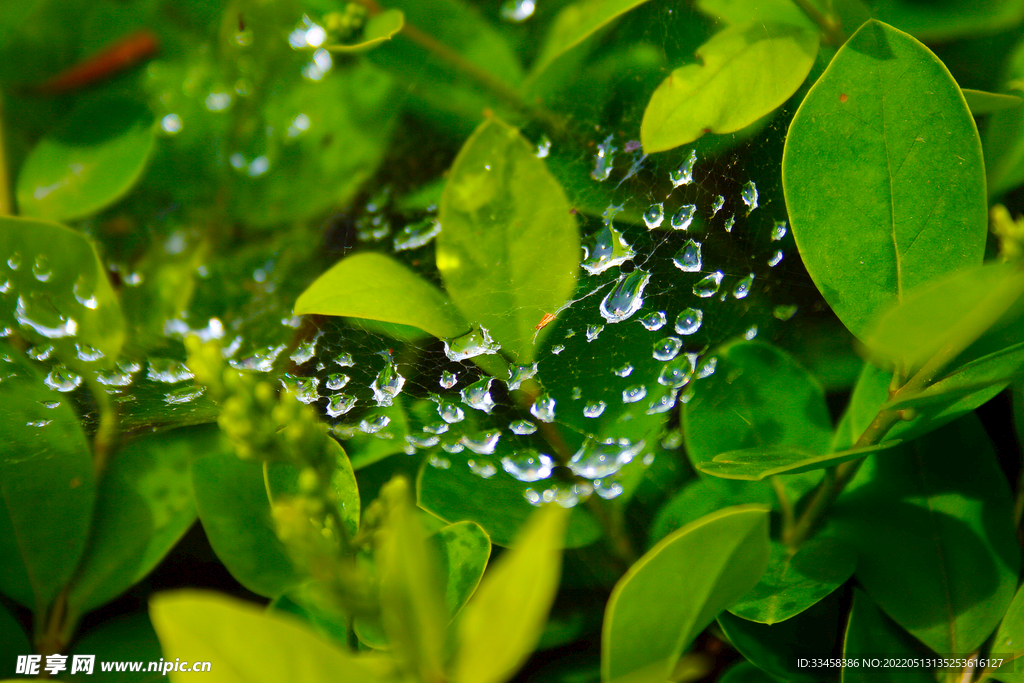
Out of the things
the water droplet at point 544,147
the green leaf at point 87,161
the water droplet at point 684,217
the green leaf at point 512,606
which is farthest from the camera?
the green leaf at point 87,161

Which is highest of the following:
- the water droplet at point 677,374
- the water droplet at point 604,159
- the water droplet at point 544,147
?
the water droplet at point 544,147

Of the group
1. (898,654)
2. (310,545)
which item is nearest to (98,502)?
(310,545)

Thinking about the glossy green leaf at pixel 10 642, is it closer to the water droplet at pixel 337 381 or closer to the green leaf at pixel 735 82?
the water droplet at pixel 337 381

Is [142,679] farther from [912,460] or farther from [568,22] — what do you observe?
[568,22]

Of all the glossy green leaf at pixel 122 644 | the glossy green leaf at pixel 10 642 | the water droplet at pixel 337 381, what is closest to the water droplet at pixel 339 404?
the water droplet at pixel 337 381

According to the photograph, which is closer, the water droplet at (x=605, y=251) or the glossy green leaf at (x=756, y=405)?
the glossy green leaf at (x=756, y=405)

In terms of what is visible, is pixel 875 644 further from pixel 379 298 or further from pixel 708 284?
pixel 379 298

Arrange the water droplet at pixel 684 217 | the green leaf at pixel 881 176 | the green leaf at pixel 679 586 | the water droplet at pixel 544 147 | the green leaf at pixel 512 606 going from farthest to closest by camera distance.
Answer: the water droplet at pixel 544 147 → the water droplet at pixel 684 217 → the green leaf at pixel 881 176 → the green leaf at pixel 679 586 → the green leaf at pixel 512 606
